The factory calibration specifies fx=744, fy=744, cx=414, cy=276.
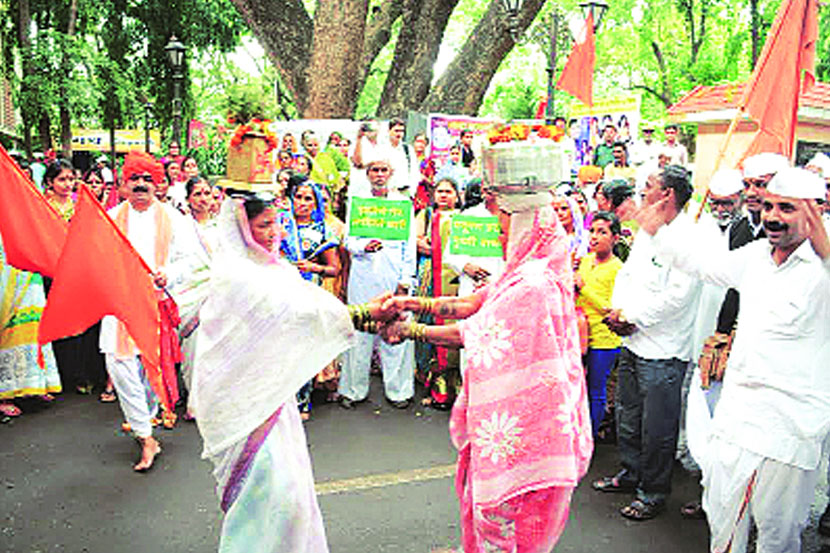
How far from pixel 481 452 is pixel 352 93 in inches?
344

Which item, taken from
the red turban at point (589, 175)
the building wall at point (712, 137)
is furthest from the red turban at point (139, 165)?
the building wall at point (712, 137)

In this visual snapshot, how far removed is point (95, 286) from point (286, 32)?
7378 mm

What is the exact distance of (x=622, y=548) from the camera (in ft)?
13.0

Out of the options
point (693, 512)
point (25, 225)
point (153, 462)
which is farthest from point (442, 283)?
point (25, 225)

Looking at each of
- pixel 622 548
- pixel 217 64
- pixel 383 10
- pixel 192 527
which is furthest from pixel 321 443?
pixel 217 64

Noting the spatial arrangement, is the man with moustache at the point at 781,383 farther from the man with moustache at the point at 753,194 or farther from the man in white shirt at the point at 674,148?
the man in white shirt at the point at 674,148

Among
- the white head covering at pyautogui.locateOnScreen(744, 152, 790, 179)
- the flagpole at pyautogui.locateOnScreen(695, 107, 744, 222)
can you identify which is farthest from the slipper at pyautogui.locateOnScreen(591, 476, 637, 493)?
the white head covering at pyautogui.locateOnScreen(744, 152, 790, 179)

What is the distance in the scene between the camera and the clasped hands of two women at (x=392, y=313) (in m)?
3.16

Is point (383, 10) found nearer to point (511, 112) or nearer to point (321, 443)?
point (511, 112)

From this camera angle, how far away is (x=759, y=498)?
10.4 ft

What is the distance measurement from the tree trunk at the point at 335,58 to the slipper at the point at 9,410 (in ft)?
20.2

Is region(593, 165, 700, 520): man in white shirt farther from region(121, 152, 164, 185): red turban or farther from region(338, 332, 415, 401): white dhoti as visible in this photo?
region(121, 152, 164, 185): red turban

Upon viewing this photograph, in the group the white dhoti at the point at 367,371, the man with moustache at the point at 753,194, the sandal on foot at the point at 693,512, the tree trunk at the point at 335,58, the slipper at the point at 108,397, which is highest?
the tree trunk at the point at 335,58

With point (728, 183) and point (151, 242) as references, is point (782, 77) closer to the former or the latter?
point (728, 183)
